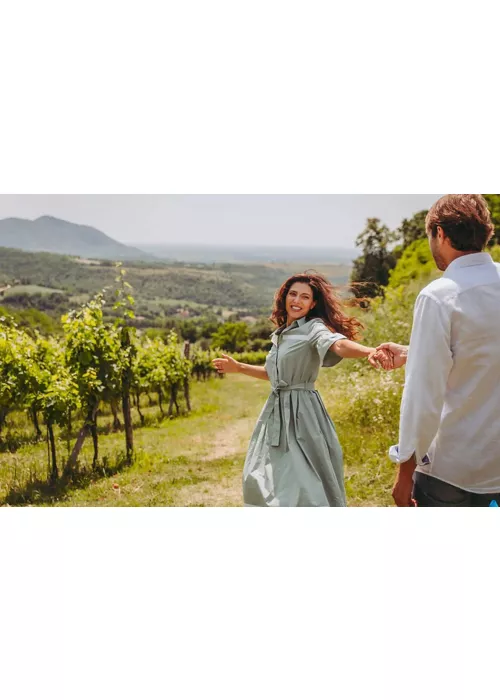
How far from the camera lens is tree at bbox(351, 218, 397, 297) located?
5570 millimetres

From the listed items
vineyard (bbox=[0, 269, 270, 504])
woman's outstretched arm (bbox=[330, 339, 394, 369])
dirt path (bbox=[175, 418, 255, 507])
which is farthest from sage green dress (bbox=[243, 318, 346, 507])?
vineyard (bbox=[0, 269, 270, 504])

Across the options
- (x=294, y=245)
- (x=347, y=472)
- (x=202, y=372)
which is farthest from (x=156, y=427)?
(x=294, y=245)

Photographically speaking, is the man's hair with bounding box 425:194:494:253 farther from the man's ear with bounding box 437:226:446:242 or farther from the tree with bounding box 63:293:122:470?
the tree with bounding box 63:293:122:470

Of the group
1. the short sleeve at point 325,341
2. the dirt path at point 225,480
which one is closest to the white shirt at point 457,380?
the short sleeve at point 325,341

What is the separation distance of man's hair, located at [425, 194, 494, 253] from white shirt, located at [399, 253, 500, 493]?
66 mm

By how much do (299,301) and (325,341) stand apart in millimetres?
338

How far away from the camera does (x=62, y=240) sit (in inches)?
205

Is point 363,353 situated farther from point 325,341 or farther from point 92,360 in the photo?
point 92,360

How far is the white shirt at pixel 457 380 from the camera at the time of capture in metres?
2.44

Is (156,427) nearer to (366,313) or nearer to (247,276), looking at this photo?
(247,276)

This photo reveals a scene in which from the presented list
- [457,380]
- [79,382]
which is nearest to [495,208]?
[79,382]

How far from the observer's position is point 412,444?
2.46 metres

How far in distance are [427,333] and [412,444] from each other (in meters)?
0.39

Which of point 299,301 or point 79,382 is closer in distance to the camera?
point 299,301
